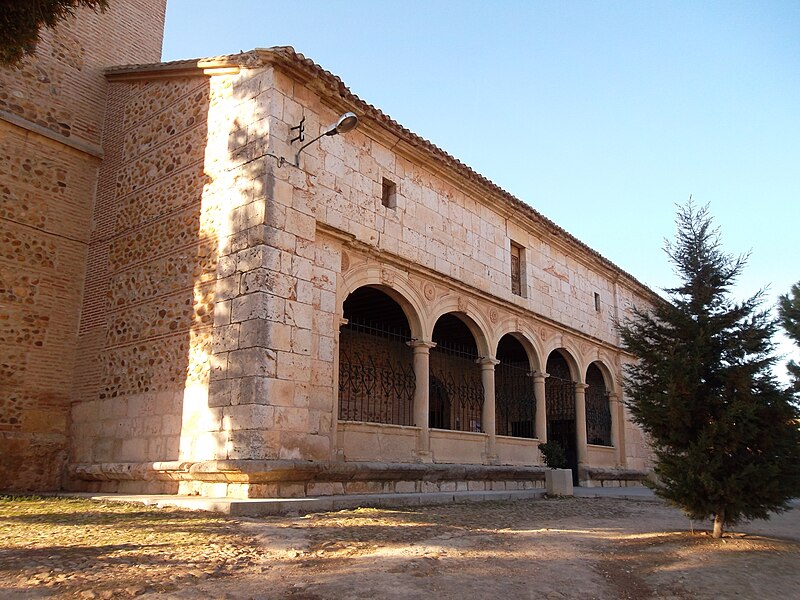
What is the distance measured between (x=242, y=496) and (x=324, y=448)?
1349 mm

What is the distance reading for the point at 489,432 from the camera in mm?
12273

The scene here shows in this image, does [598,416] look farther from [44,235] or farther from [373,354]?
[44,235]

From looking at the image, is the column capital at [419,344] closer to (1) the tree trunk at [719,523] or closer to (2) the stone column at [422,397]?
(2) the stone column at [422,397]

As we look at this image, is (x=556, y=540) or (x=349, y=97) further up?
(x=349, y=97)

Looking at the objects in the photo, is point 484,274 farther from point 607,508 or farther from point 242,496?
point 242,496

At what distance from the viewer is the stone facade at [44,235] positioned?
9.77 meters

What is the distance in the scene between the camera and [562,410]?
17.2 metres

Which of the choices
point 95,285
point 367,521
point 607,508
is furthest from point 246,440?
point 607,508

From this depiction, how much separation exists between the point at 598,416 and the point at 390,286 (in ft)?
30.6

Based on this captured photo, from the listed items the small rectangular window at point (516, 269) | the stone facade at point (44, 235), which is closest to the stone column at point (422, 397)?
the small rectangular window at point (516, 269)

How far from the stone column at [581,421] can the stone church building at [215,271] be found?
3079 millimetres

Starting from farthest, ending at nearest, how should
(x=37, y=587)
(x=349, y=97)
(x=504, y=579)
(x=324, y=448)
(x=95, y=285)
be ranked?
(x=95, y=285) → (x=349, y=97) → (x=324, y=448) → (x=504, y=579) → (x=37, y=587)

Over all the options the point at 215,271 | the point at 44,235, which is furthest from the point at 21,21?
the point at 44,235

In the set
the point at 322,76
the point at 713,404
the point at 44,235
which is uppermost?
the point at 322,76
